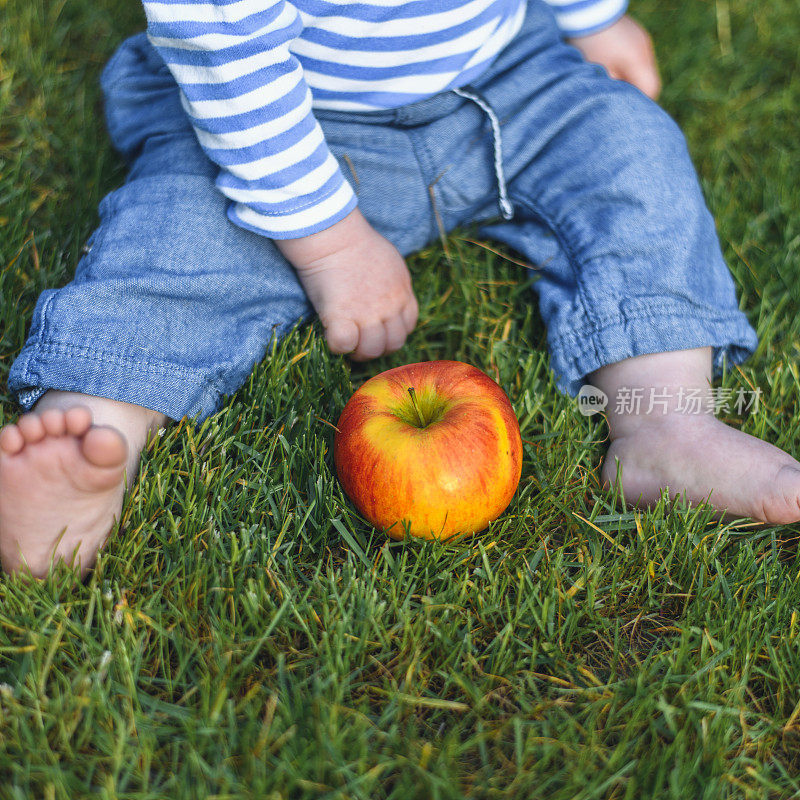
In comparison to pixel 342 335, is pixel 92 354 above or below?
above

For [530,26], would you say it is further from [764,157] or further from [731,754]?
[731,754]

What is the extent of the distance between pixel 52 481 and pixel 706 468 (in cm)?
122

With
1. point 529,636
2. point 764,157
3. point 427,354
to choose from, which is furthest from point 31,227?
point 764,157

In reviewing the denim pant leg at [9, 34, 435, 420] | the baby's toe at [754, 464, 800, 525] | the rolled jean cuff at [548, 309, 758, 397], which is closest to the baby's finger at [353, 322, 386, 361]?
the denim pant leg at [9, 34, 435, 420]

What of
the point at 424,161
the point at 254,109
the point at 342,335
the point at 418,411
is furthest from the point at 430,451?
the point at 424,161

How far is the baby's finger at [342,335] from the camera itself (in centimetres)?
171

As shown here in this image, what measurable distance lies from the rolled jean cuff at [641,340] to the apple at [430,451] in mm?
376

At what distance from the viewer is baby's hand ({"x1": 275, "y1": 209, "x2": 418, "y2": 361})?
5.58ft

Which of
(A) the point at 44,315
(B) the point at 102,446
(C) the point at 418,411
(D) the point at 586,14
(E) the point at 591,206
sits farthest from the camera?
(D) the point at 586,14

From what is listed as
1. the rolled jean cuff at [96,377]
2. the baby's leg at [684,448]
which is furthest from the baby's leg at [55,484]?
the baby's leg at [684,448]

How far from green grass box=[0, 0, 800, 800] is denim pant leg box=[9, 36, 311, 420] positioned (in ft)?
0.30

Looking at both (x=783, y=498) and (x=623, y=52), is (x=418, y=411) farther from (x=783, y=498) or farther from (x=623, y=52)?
(x=623, y=52)

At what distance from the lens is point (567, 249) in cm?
187

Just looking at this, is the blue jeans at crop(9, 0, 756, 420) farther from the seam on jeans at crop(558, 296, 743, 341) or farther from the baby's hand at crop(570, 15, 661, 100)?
the baby's hand at crop(570, 15, 661, 100)
